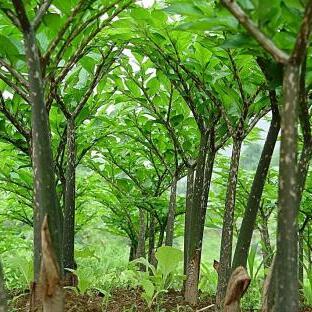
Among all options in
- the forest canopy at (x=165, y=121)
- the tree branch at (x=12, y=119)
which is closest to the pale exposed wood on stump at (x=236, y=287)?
the forest canopy at (x=165, y=121)

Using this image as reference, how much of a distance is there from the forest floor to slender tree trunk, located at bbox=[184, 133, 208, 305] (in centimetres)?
6

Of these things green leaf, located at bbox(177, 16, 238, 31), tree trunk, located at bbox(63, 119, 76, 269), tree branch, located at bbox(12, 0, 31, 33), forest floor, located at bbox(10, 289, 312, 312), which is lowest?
forest floor, located at bbox(10, 289, 312, 312)

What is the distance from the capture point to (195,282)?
6.72ft

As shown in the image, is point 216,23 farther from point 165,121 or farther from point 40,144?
point 165,121

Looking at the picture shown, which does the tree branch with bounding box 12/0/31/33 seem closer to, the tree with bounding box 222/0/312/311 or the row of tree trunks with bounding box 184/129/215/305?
the tree with bounding box 222/0/312/311

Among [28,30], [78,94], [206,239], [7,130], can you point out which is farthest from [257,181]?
[206,239]

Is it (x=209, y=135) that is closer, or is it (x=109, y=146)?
(x=209, y=135)

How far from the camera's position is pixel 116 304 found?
207 cm

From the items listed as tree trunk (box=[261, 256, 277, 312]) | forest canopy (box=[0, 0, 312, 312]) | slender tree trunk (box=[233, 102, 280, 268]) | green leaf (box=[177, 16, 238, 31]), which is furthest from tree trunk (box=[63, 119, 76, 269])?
green leaf (box=[177, 16, 238, 31])

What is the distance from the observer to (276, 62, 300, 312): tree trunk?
846mm

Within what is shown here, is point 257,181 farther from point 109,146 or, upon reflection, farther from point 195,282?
point 109,146

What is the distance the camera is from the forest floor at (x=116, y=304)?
1.88 meters

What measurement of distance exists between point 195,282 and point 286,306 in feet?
4.00

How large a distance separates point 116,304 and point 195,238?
42cm
